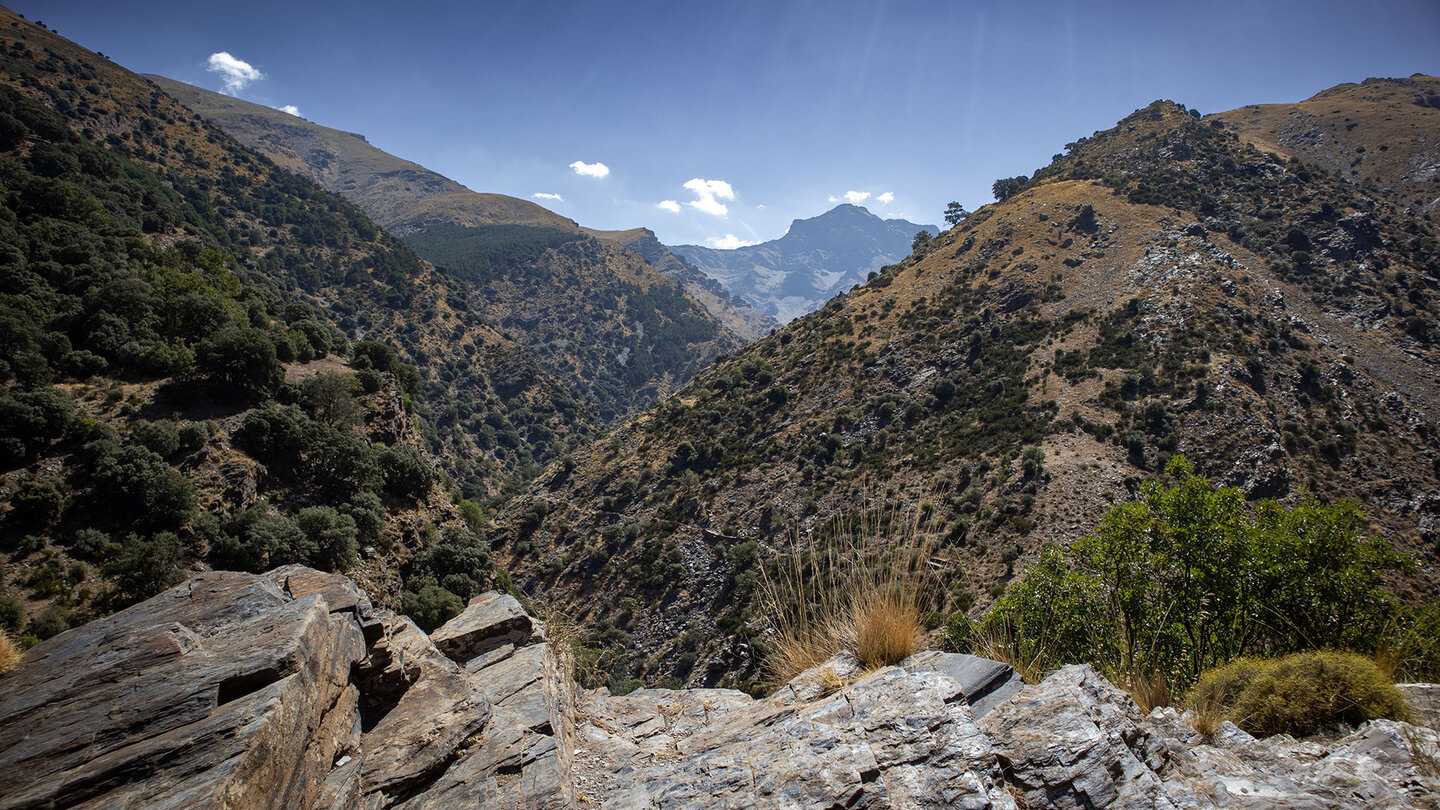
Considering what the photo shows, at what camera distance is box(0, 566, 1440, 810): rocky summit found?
4238 millimetres

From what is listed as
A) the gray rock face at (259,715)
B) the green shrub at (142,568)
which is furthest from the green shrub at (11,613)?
the gray rock face at (259,715)

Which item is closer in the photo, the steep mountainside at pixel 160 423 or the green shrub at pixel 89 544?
the green shrub at pixel 89 544

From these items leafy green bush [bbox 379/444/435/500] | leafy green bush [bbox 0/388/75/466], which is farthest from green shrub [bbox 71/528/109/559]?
leafy green bush [bbox 379/444/435/500]

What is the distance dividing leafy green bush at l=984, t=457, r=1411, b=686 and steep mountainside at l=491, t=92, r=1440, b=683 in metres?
12.5

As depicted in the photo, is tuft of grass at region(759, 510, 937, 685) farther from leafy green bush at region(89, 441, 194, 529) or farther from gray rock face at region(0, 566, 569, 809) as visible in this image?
leafy green bush at region(89, 441, 194, 529)

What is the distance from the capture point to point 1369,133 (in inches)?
3041

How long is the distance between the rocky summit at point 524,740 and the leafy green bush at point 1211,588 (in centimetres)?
175

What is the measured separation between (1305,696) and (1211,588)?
3.05 m

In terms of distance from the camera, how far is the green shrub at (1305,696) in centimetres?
498

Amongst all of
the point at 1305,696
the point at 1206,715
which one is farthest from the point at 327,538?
the point at 1305,696

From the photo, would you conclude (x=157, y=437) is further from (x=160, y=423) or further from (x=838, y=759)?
(x=838, y=759)

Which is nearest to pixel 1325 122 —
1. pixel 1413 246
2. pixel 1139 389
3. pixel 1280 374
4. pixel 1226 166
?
pixel 1226 166

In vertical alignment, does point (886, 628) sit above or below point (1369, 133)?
below

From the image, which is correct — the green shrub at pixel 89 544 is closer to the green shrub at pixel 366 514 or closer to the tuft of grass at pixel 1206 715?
the green shrub at pixel 366 514
